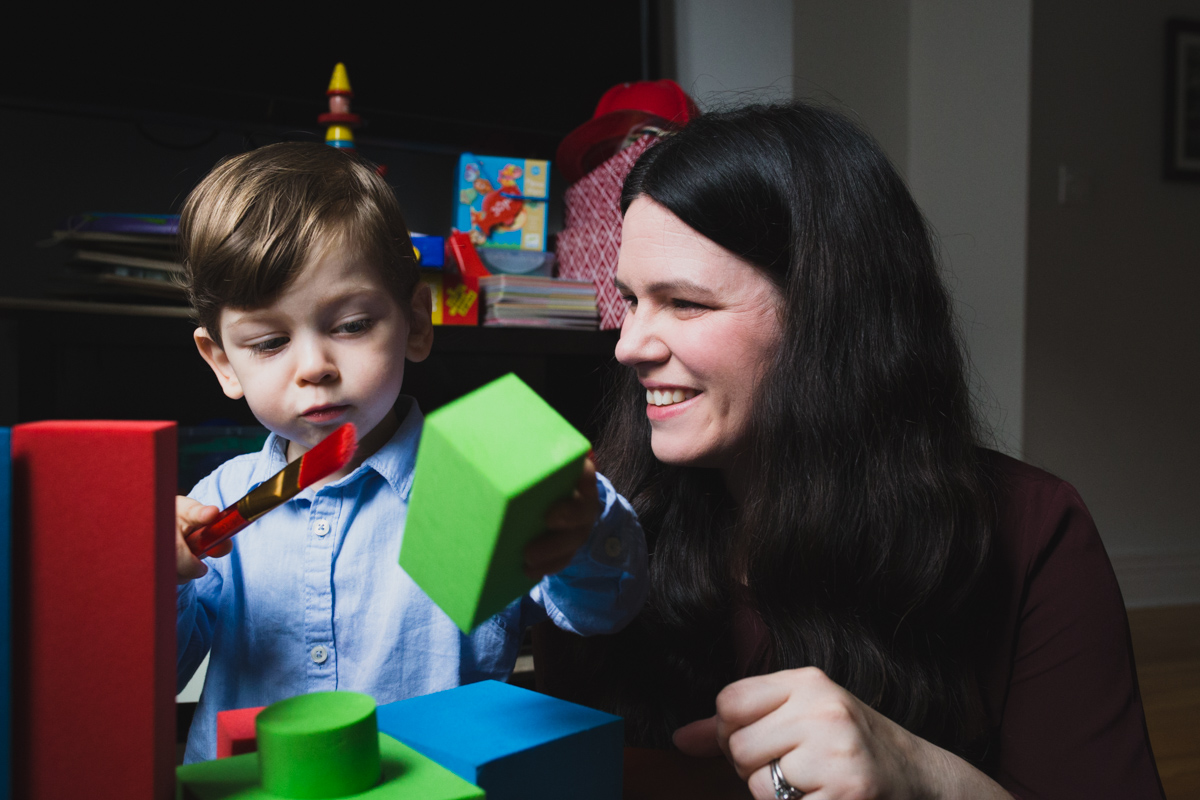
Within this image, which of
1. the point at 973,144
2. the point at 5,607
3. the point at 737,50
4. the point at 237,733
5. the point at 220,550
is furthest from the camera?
the point at 973,144

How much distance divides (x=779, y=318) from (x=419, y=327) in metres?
0.34

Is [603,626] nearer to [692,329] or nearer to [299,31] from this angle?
[692,329]

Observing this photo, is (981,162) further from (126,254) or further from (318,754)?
(318,754)

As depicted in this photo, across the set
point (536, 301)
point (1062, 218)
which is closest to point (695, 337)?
point (536, 301)

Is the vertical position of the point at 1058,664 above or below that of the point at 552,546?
below

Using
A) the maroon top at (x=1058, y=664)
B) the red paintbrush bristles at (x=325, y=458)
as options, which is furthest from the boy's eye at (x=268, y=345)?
the maroon top at (x=1058, y=664)

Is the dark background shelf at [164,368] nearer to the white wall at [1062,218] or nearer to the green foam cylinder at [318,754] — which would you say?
the white wall at [1062,218]

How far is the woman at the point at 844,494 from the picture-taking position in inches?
29.8

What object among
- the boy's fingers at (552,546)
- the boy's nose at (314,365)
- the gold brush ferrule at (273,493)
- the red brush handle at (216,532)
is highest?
the boy's nose at (314,365)

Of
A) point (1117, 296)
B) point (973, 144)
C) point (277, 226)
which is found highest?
point (973, 144)

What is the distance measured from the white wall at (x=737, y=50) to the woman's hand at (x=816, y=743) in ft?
5.26

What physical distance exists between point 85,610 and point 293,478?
14 cm

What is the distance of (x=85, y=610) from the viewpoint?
1.20 feet

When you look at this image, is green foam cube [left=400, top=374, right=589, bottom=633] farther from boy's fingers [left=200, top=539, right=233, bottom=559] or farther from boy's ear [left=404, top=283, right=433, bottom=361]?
boy's ear [left=404, top=283, right=433, bottom=361]
